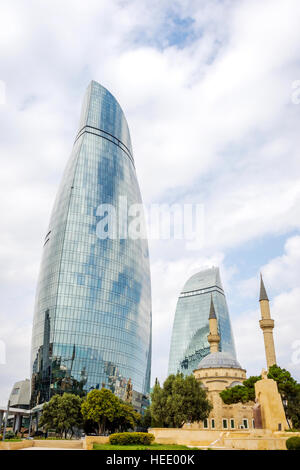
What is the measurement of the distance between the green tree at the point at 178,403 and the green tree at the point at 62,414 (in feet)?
45.5

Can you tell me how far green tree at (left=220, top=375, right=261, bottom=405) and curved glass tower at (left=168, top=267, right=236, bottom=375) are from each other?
92194mm

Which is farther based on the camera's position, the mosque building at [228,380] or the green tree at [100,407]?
the mosque building at [228,380]

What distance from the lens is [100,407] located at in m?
59.4

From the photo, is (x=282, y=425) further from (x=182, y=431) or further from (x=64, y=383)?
(x=64, y=383)

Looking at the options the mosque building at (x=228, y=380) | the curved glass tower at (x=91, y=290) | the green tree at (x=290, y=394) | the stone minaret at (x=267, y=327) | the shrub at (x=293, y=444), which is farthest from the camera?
the curved glass tower at (x=91, y=290)

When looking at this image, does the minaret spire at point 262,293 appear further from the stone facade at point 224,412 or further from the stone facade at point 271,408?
the stone facade at point 271,408

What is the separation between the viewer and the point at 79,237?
316 ft

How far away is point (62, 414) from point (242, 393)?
2776 centimetres

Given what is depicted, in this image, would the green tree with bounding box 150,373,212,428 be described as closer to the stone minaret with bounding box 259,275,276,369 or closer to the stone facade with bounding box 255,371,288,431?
the stone facade with bounding box 255,371,288,431

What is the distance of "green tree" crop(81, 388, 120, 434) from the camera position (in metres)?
59.3

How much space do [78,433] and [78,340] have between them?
20166 millimetres

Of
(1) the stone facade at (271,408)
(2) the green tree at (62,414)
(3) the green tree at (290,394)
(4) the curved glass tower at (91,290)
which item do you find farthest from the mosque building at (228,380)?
(1) the stone facade at (271,408)

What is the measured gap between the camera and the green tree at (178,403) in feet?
180

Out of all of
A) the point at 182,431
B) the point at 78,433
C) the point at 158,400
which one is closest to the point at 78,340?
the point at 78,433
